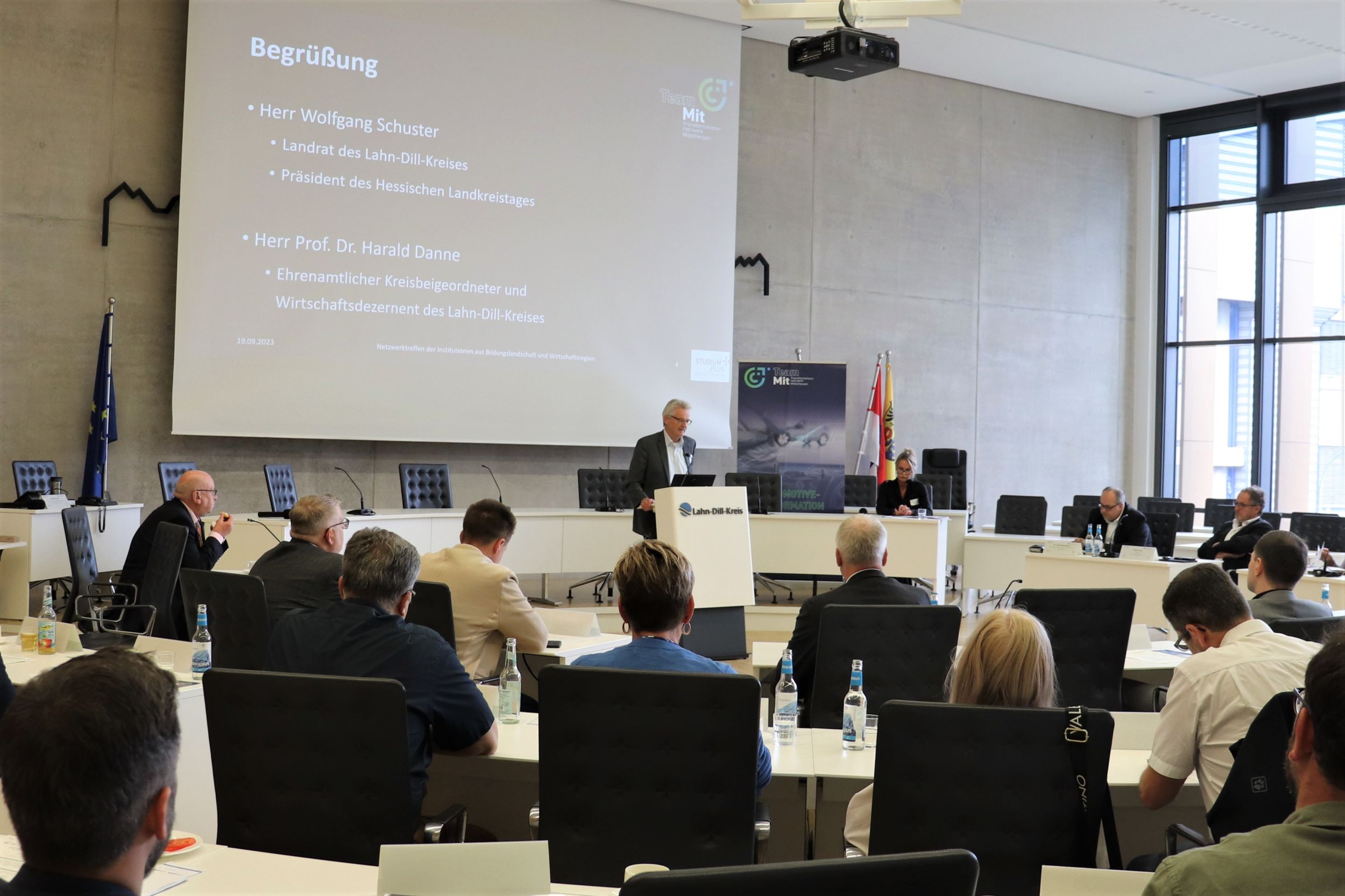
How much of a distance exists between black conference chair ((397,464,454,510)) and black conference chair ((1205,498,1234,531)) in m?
6.98

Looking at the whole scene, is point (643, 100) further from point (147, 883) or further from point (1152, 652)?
point (147, 883)

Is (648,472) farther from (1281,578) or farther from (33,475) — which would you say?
(33,475)

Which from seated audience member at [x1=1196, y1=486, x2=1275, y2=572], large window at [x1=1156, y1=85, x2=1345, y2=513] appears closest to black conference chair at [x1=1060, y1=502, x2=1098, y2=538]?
seated audience member at [x1=1196, y1=486, x2=1275, y2=572]

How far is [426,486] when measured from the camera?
9.20 m

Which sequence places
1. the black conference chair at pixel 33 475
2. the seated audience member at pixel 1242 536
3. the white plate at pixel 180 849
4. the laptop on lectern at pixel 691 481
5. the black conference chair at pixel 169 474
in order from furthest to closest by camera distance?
the black conference chair at pixel 33 475, the black conference chair at pixel 169 474, the seated audience member at pixel 1242 536, the laptop on lectern at pixel 691 481, the white plate at pixel 180 849

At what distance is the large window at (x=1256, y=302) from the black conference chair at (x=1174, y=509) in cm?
234

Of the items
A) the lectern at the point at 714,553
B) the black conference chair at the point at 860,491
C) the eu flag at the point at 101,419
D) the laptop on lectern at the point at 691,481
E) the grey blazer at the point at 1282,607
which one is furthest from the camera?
the black conference chair at the point at 860,491

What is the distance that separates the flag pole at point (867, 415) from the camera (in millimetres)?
12164

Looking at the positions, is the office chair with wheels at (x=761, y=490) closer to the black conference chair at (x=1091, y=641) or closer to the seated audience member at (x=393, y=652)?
the black conference chair at (x=1091, y=641)

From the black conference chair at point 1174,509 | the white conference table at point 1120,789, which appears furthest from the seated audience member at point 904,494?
the white conference table at point 1120,789

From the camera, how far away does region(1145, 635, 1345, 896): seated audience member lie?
132 centimetres

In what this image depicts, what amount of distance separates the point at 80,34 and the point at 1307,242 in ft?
41.2

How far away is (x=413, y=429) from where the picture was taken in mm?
9844

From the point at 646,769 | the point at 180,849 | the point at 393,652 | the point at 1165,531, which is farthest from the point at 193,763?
the point at 1165,531
